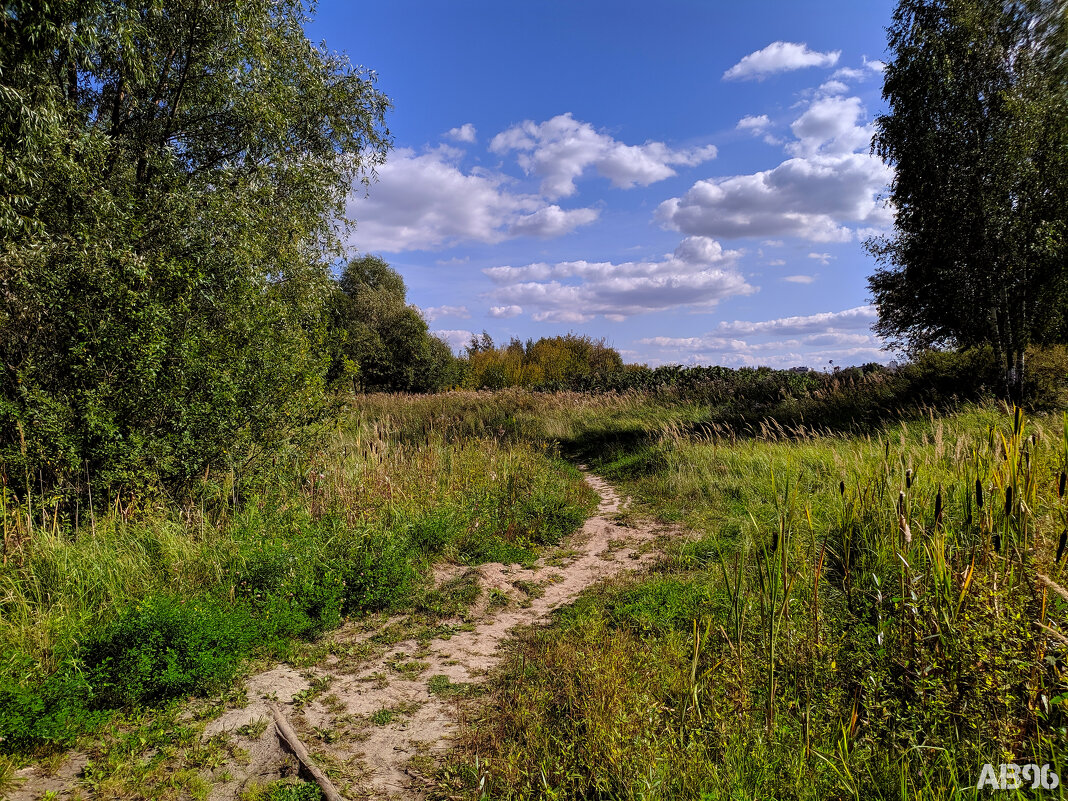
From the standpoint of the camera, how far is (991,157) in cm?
1322

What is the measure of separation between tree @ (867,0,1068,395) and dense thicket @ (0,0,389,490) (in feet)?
53.6

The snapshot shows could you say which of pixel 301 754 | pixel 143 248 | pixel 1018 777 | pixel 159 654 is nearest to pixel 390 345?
pixel 143 248

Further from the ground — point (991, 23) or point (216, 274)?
point (991, 23)

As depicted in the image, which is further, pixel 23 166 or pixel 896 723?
pixel 23 166

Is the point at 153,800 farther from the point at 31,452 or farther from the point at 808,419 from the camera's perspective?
the point at 808,419

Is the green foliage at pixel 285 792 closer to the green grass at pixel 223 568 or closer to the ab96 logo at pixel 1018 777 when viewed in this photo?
the green grass at pixel 223 568

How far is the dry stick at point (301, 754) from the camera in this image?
2.87 m

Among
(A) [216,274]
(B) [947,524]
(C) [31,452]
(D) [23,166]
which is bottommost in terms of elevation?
(B) [947,524]

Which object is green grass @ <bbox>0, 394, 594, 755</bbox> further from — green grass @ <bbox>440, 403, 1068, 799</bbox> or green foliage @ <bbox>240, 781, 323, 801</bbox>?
green grass @ <bbox>440, 403, 1068, 799</bbox>

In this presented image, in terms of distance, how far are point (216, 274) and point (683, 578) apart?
8197mm

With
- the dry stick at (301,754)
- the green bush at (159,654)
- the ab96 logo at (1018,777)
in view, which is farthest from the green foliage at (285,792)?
the ab96 logo at (1018,777)

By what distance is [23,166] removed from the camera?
6.64 m

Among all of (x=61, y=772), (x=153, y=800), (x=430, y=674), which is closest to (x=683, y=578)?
(x=430, y=674)

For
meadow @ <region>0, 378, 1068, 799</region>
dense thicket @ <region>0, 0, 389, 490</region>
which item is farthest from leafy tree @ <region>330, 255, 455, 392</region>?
meadow @ <region>0, 378, 1068, 799</region>
